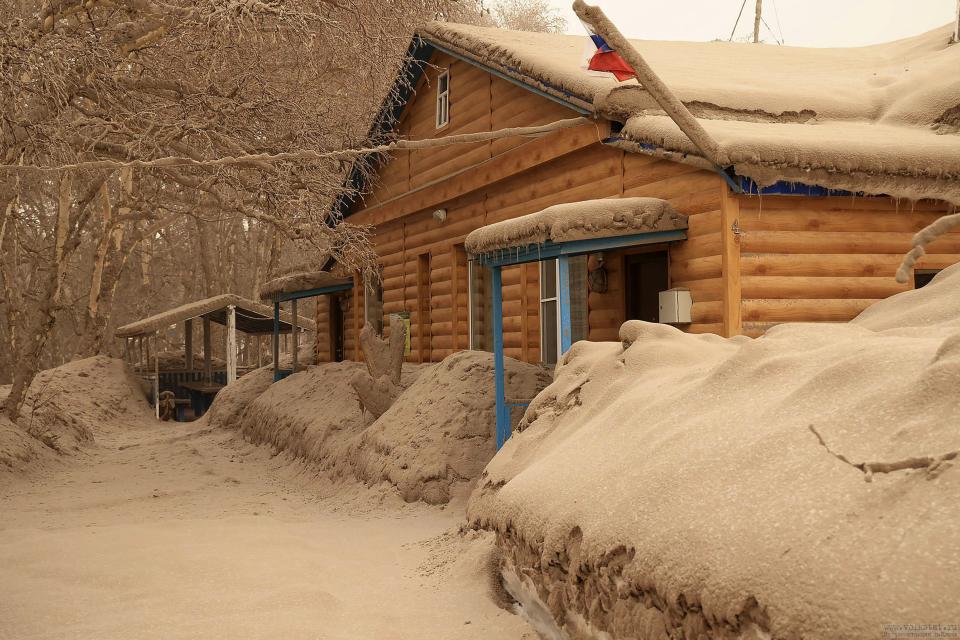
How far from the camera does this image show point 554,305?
38.8ft

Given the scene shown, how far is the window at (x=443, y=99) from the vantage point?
618 inches

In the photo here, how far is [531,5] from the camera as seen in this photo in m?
43.7

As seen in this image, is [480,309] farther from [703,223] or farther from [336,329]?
[336,329]

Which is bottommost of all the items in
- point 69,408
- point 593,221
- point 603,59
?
point 69,408

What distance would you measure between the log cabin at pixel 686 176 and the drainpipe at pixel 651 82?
0.16 m

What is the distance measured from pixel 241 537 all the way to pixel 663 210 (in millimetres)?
5403

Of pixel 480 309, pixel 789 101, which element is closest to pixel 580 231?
pixel 789 101

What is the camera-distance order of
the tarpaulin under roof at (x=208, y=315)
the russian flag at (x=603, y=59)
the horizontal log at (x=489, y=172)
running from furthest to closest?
the tarpaulin under roof at (x=208, y=315)
the horizontal log at (x=489, y=172)
the russian flag at (x=603, y=59)

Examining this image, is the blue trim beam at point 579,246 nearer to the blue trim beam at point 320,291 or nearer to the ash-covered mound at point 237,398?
the blue trim beam at point 320,291

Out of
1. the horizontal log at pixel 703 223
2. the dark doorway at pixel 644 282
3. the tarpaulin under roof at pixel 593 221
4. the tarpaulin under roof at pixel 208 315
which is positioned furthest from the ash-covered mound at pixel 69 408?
the horizontal log at pixel 703 223

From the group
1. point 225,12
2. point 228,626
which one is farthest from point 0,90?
point 228,626

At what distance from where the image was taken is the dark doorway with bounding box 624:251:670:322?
36.4 feet

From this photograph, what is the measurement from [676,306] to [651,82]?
92.2 inches

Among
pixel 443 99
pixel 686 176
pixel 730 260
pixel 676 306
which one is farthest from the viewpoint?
pixel 443 99
